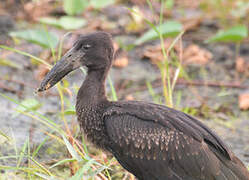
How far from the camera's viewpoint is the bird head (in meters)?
4.50

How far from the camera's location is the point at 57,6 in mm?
8891

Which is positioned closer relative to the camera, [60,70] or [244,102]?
[60,70]

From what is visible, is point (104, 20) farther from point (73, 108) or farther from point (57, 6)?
point (73, 108)

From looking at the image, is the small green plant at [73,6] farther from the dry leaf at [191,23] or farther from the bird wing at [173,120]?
the bird wing at [173,120]

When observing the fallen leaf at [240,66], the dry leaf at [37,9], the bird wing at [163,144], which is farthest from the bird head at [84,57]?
the dry leaf at [37,9]

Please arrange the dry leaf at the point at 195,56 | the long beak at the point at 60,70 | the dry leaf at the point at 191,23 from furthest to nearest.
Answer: the dry leaf at the point at 191,23 → the dry leaf at the point at 195,56 → the long beak at the point at 60,70

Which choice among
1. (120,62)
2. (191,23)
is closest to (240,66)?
(191,23)

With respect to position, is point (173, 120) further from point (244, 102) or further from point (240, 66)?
point (240, 66)

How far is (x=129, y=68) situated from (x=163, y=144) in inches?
134

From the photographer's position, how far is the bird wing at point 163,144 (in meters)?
4.18

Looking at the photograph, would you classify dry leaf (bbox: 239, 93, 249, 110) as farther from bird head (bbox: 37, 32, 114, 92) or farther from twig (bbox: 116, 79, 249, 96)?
bird head (bbox: 37, 32, 114, 92)

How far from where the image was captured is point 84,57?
180 inches

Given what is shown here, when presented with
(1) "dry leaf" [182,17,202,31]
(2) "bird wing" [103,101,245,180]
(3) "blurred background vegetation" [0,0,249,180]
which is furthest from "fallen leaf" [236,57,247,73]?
(2) "bird wing" [103,101,245,180]

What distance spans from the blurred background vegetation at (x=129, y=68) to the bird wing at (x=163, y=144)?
20.2 inches
